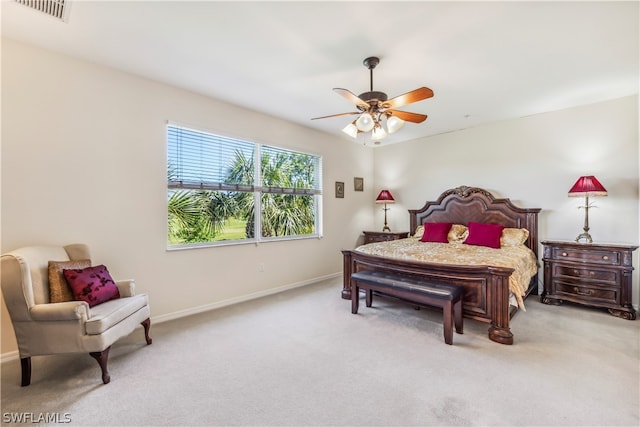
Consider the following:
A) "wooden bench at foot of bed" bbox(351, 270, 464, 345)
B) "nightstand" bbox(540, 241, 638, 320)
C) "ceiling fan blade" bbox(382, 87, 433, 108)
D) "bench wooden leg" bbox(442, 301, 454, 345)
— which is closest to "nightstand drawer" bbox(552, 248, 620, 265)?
"nightstand" bbox(540, 241, 638, 320)

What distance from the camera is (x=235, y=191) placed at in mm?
3949

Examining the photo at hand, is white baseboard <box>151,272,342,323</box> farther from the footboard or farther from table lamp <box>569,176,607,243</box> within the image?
table lamp <box>569,176,607,243</box>

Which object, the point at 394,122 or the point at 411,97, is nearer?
the point at 411,97

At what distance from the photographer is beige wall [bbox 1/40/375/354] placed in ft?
7.97

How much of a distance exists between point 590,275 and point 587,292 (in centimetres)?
22

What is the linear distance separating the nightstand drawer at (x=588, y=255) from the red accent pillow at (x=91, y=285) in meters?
5.14

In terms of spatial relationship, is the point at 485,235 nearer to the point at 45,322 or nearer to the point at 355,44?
the point at 355,44

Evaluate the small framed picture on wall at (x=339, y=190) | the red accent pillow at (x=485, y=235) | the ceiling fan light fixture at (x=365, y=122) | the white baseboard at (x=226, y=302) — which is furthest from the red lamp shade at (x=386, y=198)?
the ceiling fan light fixture at (x=365, y=122)

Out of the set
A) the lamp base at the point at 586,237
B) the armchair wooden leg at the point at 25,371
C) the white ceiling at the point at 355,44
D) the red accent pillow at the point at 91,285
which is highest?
the white ceiling at the point at 355,44

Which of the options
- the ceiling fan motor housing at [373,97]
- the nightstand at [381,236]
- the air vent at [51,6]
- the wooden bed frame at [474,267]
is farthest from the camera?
the nightstand at [381,236]

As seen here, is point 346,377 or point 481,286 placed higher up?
point 481,286

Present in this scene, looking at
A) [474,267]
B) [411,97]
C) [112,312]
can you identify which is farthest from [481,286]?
[112,312]

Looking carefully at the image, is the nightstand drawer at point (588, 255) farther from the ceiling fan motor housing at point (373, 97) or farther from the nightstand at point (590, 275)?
the ceiling fan motor housing at point (373, 97)

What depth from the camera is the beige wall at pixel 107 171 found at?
2.43 metres
